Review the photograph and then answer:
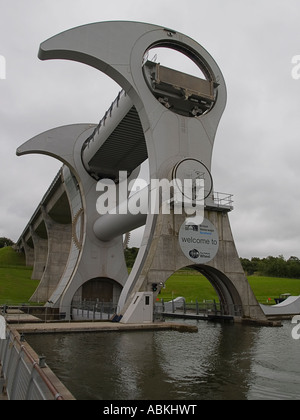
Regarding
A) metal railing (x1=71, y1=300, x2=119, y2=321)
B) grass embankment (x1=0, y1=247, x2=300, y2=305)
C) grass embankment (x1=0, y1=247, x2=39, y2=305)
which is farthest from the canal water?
grass embankment (x1=0, y1=247, x2=300, y2=305)

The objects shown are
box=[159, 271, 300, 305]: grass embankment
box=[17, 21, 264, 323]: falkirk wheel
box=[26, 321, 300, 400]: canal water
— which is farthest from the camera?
box=[159, 271, 300, 305]: grass embankment

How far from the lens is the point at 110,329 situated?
661 inches

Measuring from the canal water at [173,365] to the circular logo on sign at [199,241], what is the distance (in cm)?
670

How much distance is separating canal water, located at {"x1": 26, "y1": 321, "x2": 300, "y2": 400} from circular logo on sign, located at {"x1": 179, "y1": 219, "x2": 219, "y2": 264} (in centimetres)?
670

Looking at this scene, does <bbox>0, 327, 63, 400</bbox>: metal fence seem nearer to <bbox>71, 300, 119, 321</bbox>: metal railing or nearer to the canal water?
the canal water

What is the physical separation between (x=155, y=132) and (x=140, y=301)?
10.4m

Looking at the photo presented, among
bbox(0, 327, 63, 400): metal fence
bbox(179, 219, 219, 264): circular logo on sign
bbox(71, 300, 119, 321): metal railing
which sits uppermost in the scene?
bbox(179, 219, 219, 264): circular logo on sign

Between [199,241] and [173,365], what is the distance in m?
13.0

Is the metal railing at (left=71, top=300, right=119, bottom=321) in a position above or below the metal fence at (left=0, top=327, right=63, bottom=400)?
below

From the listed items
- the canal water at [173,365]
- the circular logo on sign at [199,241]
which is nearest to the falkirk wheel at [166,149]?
the circular logo on sign at [199,241]

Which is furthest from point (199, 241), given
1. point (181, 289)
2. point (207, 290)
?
point (181, 289)

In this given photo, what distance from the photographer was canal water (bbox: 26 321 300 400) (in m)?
7.03
